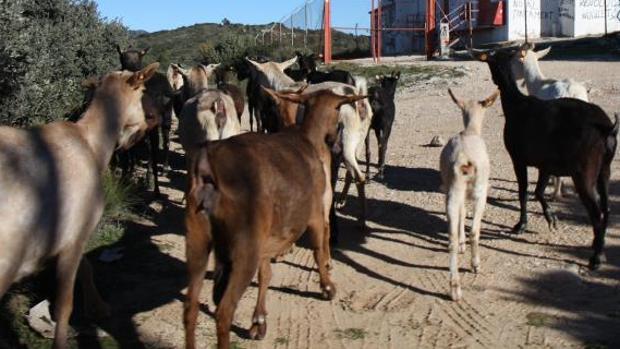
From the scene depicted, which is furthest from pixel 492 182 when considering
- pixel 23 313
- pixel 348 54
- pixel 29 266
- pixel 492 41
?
pixel 348 54

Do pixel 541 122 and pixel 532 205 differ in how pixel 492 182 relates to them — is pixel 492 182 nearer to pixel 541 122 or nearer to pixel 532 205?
pixel 532 205

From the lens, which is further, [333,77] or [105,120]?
[333,77]

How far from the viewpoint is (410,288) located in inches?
295

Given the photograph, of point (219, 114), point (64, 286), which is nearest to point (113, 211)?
point (219, 114)

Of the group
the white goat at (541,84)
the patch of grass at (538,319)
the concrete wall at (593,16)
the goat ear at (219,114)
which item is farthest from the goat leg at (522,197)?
the concrete wall at (593,16)

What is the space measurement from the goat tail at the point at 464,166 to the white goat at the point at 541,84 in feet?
12.8

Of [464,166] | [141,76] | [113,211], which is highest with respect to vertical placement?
[141,76]

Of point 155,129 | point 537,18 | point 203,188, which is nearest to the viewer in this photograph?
point 203,188

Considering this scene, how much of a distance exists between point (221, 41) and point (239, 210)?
34925 mm

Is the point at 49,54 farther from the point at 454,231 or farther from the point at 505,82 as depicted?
the point at 454,231

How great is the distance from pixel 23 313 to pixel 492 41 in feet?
121

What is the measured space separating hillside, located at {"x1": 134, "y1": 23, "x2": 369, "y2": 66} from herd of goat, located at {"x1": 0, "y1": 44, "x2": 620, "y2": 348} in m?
13.2

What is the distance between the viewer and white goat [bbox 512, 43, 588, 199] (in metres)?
10.9

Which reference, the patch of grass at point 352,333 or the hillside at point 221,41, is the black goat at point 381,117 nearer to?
the patch of grass at point 352,333
